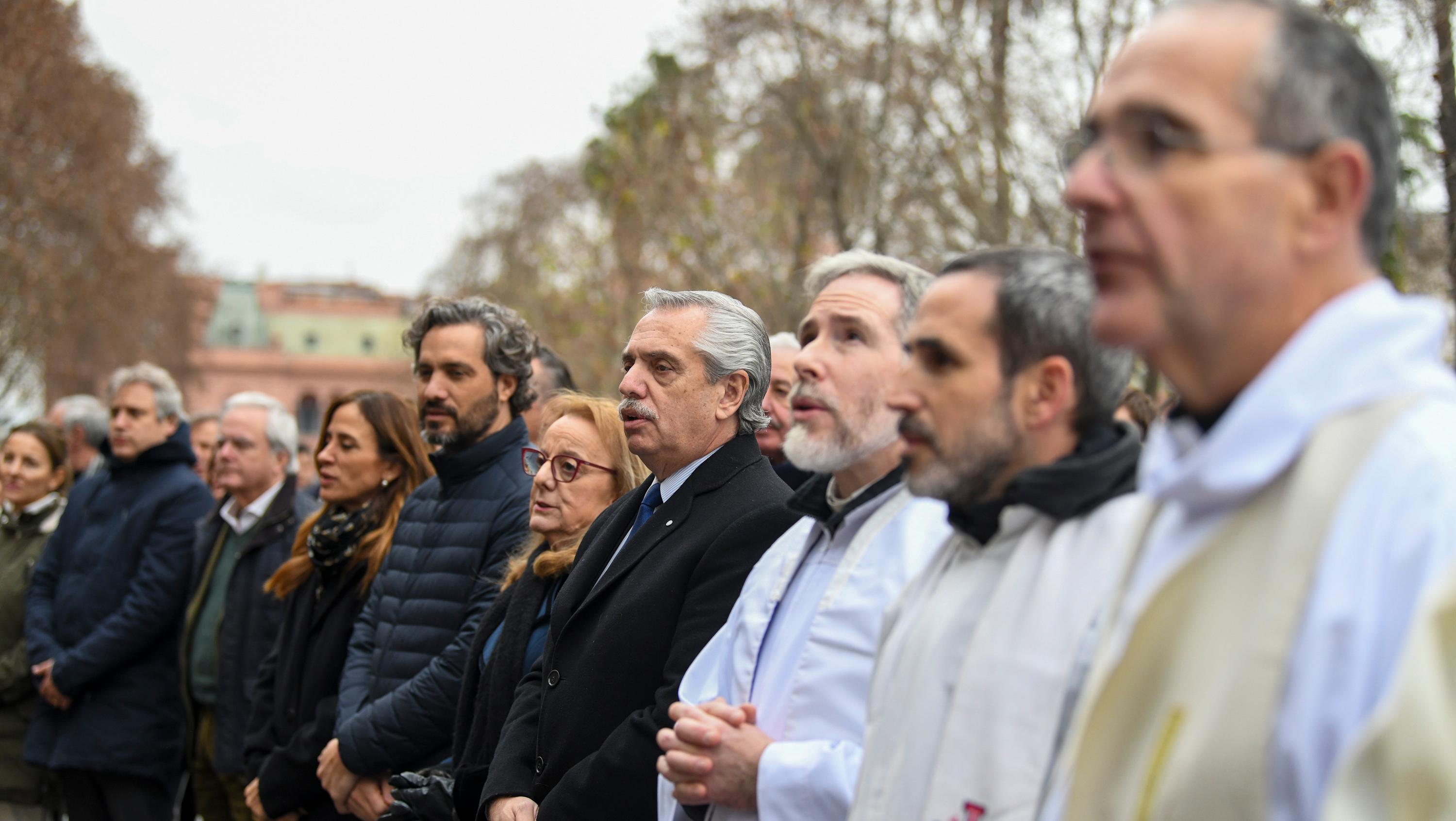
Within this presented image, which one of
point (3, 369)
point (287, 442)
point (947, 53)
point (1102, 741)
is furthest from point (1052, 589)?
point (3, 369)

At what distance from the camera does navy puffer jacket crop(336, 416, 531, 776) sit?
4.94m

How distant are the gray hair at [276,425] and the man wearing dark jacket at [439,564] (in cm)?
187

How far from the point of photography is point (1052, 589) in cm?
220

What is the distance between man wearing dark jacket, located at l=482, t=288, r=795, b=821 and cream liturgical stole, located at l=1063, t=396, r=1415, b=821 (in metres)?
1.97

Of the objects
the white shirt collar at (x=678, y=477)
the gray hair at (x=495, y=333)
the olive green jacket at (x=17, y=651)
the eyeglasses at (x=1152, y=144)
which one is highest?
the eyeglasses at (x=1152, y=144)

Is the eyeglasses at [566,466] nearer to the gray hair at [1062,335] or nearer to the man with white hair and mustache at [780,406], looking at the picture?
the man with white hair and mustache at [780,406]

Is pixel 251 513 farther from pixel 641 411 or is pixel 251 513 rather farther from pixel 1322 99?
pixel 1322 99

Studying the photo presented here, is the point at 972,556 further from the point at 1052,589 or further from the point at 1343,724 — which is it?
the point at 1343,724

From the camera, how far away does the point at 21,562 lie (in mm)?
7941

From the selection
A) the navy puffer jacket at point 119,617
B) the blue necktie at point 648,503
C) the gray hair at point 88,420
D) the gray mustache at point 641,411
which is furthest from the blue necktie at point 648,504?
the gray hair at point 88,420

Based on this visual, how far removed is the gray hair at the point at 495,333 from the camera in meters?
5.64

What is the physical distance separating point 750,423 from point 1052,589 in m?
2.19

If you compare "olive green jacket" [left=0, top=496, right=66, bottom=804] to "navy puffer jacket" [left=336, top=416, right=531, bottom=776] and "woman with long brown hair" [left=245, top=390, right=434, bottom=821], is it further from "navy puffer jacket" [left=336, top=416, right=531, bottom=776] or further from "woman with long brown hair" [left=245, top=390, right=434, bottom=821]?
"navy puffer jacket" [left=336, top=416, right=531, bottom=776]

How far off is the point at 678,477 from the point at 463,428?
1566 mm
